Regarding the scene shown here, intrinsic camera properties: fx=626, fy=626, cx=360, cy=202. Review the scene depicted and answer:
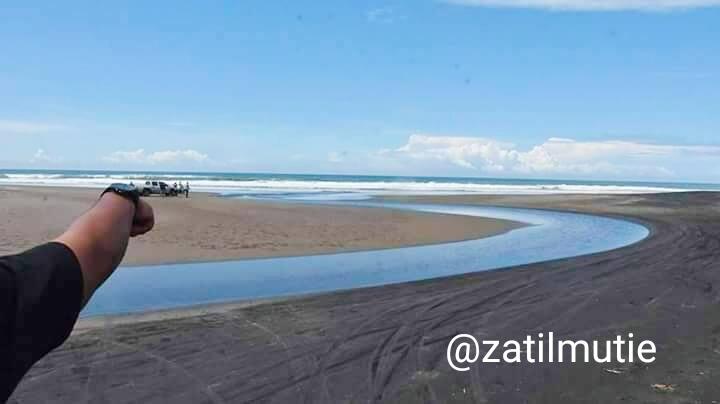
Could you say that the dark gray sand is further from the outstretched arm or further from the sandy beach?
the sandy beach

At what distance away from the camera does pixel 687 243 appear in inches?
787

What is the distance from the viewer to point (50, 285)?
4.00 ft

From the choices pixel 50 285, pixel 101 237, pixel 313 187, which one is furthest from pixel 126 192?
pixel 313 187

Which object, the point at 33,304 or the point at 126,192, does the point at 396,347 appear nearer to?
the point at 126,192

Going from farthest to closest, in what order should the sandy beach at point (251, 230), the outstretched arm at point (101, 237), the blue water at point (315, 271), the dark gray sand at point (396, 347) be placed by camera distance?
the sandy beach at point (251, 230)
the blue water at point (315, 271)
the dark gray sand at point (396, 347)
the outstretched arm at point (101, 237)

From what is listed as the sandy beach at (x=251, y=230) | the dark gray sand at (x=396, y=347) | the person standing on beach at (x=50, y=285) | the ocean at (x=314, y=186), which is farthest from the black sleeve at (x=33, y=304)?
the ocean at (x=314, y=186)

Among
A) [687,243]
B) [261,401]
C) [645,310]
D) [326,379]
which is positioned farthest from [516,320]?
[687,243]

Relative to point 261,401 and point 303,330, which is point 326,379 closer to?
point 261,401

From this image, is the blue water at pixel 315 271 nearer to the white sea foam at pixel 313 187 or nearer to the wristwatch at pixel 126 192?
the wristwatch at pixel 126 192

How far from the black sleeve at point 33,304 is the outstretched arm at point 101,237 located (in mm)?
39

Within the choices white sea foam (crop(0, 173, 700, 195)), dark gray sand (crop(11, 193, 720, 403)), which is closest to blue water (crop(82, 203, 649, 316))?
dark gray sand (crop(11, 193, 720, 403))

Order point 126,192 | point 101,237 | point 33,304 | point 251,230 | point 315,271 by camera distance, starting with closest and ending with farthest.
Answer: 1. point 33,304
2. point 101,237
3. point 126,192
4. point 315,271
5. point 251,230

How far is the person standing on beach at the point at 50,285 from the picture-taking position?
3.84 ft

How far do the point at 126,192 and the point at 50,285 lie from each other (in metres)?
0.37
